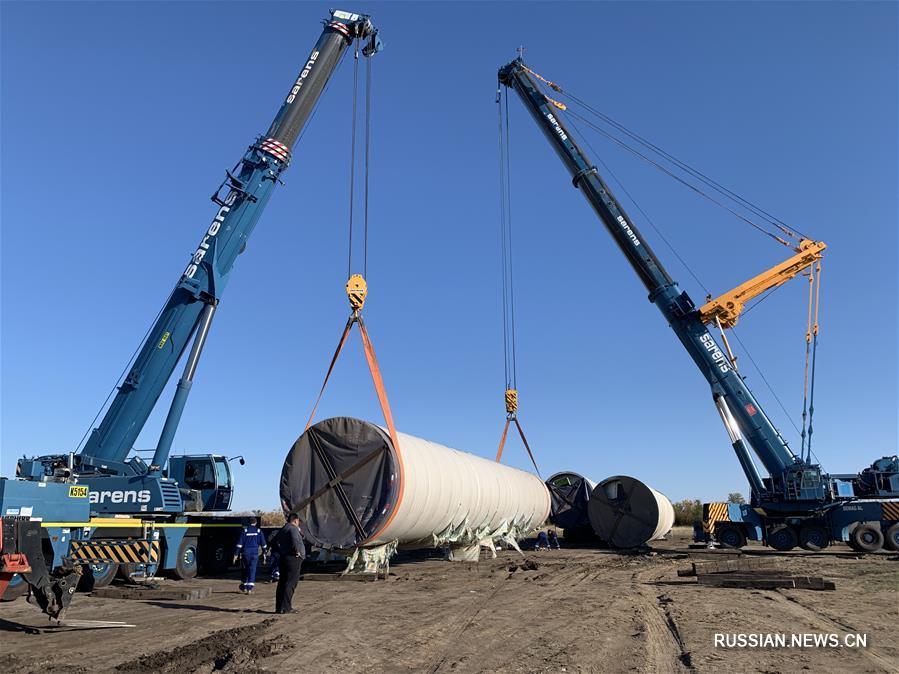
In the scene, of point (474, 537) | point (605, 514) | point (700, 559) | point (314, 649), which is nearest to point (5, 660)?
point (314, 649)

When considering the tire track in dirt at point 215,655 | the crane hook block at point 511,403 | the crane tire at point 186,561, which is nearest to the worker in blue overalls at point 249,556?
the crane tire at point 186,561

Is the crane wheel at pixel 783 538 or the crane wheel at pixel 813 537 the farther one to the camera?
the crane wheel at pixel 783 538

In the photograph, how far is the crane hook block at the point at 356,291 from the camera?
12.3 m

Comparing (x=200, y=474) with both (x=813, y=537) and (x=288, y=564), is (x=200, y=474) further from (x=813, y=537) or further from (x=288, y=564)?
(x=813, y=537)

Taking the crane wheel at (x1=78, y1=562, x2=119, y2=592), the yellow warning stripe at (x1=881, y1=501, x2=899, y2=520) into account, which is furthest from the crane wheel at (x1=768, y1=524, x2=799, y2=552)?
the crane wheel at (x1=78, y1=562, x2=119, y2=592)

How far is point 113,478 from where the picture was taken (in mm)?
13844

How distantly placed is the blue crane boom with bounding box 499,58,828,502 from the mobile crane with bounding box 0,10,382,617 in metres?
7.85

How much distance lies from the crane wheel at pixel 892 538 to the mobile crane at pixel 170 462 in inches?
720

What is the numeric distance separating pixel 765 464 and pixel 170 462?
1744 centimetres

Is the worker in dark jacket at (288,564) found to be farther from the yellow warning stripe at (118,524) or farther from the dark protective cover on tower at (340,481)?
the yellow warning stripe at (118,524)

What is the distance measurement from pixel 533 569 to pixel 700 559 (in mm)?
5537

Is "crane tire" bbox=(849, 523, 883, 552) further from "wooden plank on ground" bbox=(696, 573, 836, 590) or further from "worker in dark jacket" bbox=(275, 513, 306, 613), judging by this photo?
"worker in dark jacket" bbox=(275, 513, 306, 613)

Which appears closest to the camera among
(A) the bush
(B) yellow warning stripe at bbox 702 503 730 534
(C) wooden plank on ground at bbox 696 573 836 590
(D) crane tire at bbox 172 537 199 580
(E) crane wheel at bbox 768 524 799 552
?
(C) wooden plank on ground at bbox 696 573 836 590

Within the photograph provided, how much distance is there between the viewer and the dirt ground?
6.31 meters
